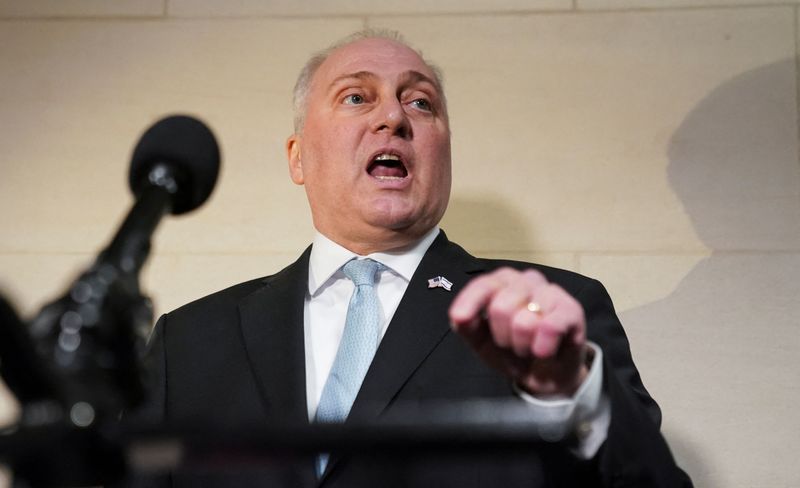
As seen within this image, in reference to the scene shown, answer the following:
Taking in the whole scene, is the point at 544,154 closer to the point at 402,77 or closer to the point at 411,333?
the point at 402,77

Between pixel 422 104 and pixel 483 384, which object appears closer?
pixel 483 384

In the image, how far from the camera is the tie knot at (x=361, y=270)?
5.92 feet

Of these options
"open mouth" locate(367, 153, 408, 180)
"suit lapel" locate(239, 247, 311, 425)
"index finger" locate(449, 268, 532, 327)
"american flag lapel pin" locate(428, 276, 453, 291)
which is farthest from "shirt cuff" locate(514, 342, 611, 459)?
"open mouth" locate(367, 153, 408, 180)

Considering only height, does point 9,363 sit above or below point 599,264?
above

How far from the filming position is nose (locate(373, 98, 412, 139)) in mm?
1921

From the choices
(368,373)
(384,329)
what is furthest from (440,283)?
(368,373)

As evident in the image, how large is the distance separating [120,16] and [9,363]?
203cm

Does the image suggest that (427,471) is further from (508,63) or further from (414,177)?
(508,63)

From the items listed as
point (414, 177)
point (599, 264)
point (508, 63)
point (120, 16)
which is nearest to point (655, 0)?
point (508, 63)

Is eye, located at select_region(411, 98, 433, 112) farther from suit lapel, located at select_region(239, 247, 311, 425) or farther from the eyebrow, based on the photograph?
suit lapel, located at select_region(239, 247, 311, 425)

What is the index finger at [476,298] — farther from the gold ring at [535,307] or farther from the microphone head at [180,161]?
the microphone head at [180,161]

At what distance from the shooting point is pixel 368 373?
5.21 feet

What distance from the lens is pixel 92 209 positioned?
2.47 metres

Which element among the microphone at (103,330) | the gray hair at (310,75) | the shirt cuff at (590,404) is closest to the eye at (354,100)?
the gray hair at (310,75)
